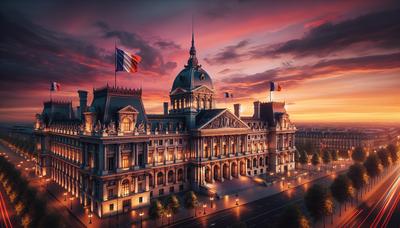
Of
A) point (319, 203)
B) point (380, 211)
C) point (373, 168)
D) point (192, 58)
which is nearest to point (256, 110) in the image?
point (192, 58)

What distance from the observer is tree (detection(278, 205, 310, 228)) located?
128 feet

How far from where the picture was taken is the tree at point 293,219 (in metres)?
38.9

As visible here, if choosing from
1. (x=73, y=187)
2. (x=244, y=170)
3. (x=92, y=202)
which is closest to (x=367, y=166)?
(x=244, y=170)

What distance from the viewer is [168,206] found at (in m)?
51.2

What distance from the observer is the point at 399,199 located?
215 feet

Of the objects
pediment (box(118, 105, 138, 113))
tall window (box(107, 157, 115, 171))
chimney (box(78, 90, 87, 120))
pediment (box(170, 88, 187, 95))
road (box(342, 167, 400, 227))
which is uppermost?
pediment (box(170, 88, 187, 95))

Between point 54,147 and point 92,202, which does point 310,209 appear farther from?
point 54,147

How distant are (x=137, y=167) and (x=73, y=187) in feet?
75.7

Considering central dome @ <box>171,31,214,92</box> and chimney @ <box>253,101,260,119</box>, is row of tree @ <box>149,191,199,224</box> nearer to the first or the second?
central dome @ <box>171,31,214,92</box>

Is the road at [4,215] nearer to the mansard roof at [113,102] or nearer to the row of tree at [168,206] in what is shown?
the mansard roof at [113,102]

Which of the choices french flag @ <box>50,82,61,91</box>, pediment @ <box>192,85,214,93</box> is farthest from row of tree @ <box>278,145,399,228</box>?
french flag @ <box>50,82,61,91</box>

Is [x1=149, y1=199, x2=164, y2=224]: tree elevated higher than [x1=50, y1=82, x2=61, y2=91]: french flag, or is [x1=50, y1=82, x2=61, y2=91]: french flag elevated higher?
[x1=50, y1=82, x2=61, y2=91]: french flag

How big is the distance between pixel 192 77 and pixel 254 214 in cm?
4828

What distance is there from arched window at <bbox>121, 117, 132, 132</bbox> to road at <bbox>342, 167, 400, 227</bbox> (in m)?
50.5
